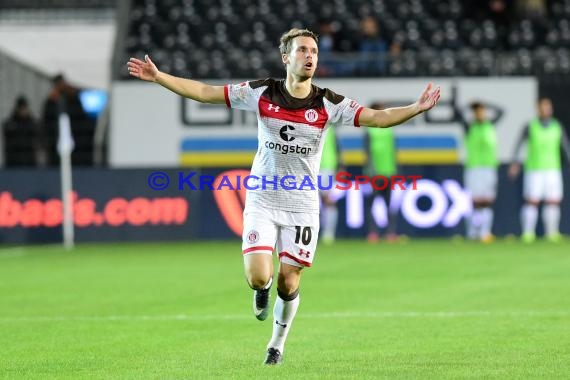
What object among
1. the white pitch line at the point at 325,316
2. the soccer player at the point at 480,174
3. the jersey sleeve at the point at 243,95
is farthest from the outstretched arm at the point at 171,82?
the soccer player at the point at 480,174

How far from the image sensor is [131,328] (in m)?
10.4

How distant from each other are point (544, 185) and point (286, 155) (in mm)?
15643

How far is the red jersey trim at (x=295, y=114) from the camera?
27.4ft

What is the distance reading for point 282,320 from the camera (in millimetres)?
8336

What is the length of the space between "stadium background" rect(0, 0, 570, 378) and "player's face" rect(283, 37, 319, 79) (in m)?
1.79

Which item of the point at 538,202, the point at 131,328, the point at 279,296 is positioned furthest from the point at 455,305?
the point at 538,202

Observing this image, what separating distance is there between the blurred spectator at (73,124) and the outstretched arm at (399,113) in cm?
1956

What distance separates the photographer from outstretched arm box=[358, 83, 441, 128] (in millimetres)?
8164

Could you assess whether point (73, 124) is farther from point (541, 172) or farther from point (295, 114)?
point (295, 114)

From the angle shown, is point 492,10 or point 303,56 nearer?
point 303,56

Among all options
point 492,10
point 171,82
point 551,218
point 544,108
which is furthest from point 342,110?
point 492,10

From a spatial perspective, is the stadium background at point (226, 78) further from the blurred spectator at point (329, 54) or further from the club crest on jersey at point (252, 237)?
the club crest on jersey at point (252, 237)

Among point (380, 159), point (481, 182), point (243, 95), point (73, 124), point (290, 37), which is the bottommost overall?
point (481, 182)

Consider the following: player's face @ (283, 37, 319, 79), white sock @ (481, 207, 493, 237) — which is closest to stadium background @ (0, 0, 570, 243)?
white sock @ (481, 207, 493, 237)
